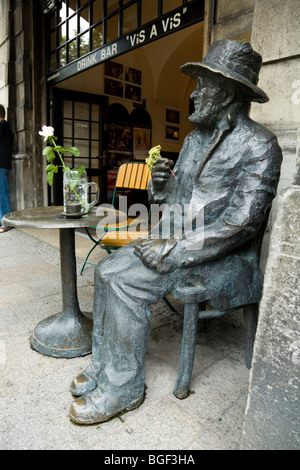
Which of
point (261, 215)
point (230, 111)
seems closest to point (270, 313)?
point (261, 215)

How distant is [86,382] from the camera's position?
1.86 m

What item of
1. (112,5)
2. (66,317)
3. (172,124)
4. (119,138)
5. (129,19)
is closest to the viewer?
(66,317)

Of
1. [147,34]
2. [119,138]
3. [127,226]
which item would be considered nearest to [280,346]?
[127,226]

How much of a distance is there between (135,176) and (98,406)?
7.90ft

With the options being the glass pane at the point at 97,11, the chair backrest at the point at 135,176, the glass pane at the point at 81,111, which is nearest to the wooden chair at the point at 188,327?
the chair backrest at the point at 135,176

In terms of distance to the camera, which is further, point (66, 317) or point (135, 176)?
point (135, 176)

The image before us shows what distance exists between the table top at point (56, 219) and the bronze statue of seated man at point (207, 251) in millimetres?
297

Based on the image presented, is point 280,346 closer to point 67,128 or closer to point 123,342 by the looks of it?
point 123,342

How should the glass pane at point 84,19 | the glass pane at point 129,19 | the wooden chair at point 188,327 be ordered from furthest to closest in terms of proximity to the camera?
1. the glass pane at point 84,19
2. the glass pane at point 129,19
3. the wooden chair at point 188,327

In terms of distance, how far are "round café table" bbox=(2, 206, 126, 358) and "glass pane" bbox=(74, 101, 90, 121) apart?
5.49 m

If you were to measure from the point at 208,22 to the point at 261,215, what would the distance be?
6.79ft

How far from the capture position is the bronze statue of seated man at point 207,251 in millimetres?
1710

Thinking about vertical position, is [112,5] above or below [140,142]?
above

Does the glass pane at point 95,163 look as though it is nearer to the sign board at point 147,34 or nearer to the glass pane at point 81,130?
→ the glass pane at point 81,130
